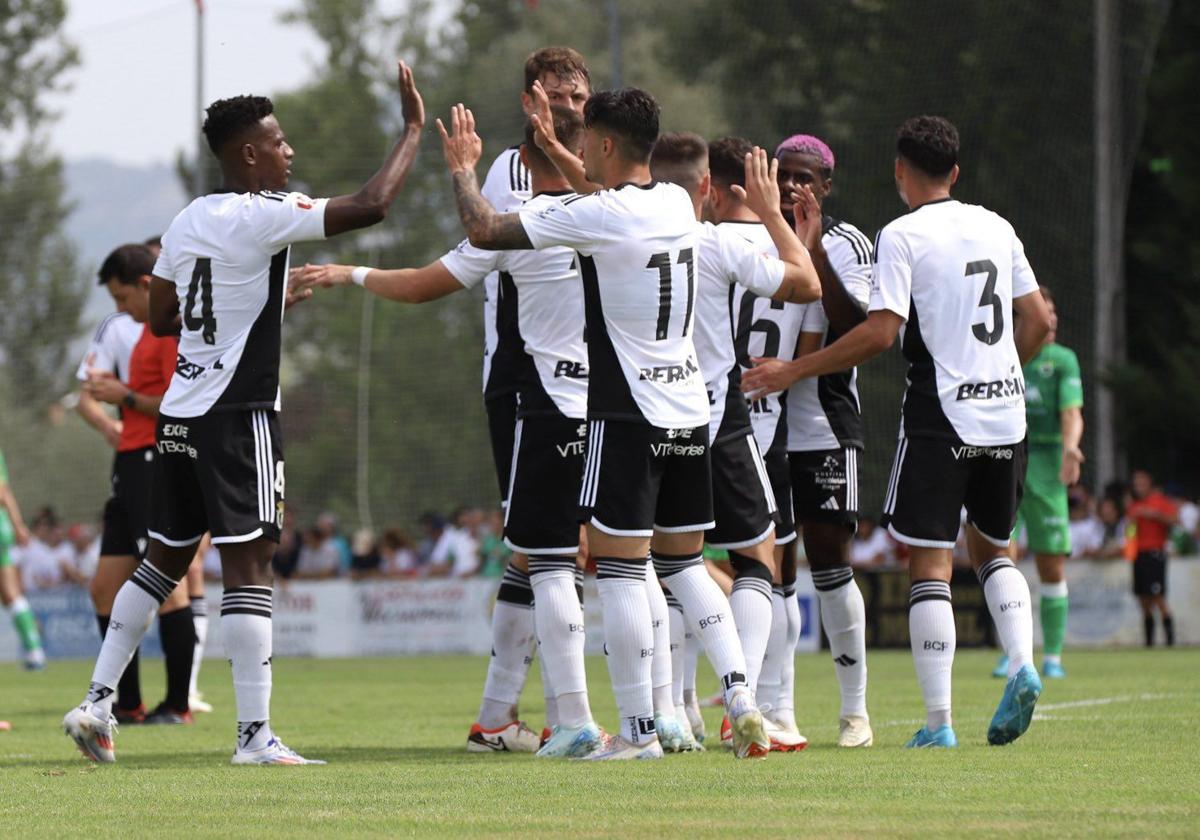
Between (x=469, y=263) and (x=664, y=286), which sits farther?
(x=469, y=263)

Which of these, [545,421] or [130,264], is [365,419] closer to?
[130,264]

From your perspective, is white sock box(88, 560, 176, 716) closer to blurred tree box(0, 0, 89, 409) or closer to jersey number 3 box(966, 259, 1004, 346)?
jersey number 3 box(966, 259, 1004, 346)

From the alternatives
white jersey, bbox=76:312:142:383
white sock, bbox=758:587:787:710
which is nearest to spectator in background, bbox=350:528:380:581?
white jersey, bbox=76:312:142:383

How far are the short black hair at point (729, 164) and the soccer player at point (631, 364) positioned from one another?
1048 mm

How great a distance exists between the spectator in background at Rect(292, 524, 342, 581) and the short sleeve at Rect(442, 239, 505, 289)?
1930cm

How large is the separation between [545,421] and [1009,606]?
2007 mm

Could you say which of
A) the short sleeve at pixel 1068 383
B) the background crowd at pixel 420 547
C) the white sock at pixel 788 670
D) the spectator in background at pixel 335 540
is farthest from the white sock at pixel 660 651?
the spectator in background at pixel 335 540

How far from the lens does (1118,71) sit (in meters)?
25.0

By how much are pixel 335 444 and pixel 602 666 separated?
15.9m

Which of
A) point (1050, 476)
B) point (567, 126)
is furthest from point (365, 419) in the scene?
point (567, 126)

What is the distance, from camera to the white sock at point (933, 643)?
7559 mm

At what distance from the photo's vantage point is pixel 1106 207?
2436 cm

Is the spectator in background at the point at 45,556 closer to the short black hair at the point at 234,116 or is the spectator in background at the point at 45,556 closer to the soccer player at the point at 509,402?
the soccer player at the point at 509,402

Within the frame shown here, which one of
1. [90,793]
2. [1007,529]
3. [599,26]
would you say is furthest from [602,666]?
[599,26]
